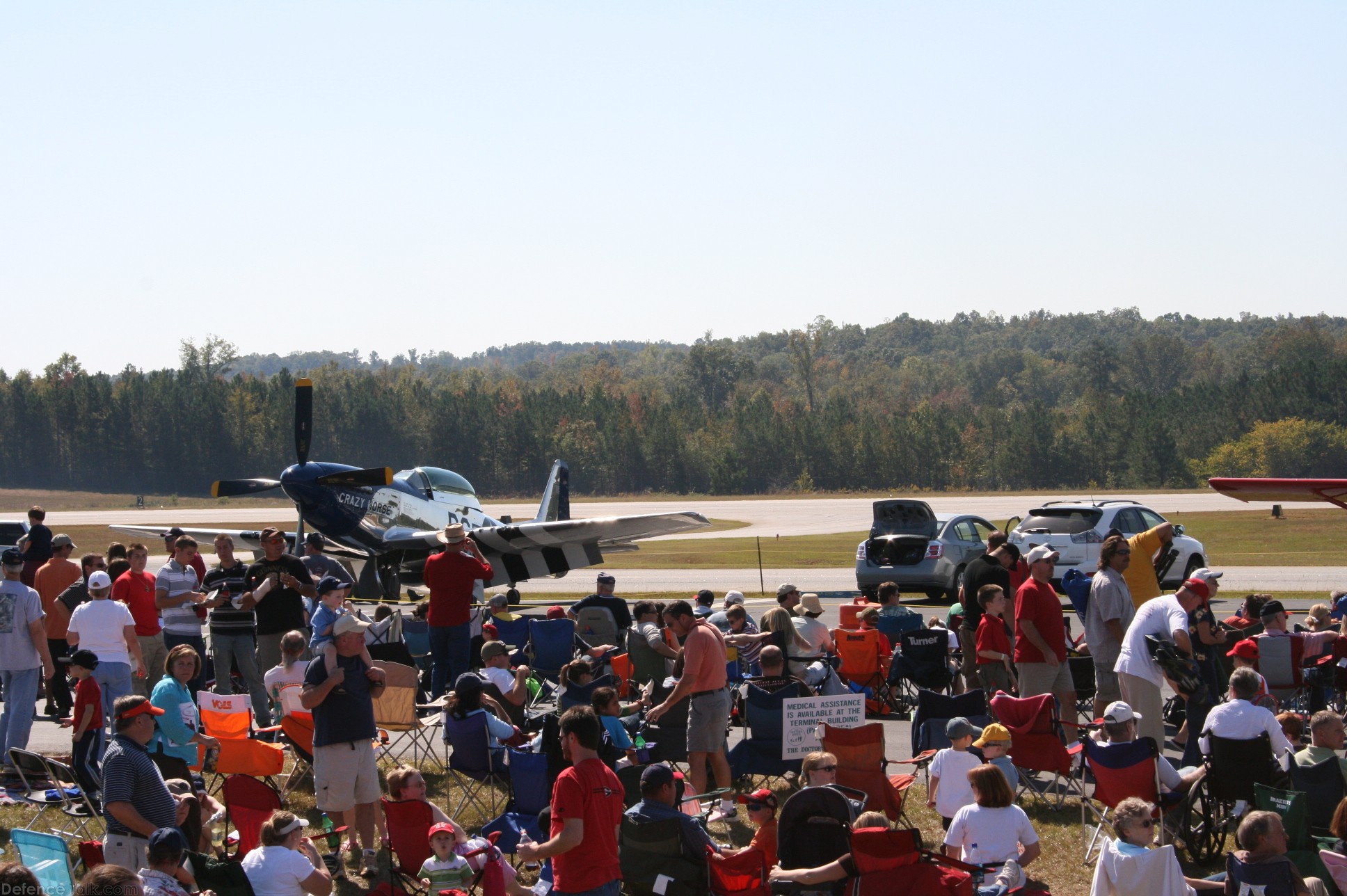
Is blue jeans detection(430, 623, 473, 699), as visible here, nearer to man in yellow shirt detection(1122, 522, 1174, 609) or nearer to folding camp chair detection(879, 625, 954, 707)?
folding camp chair detection(879, 625, 954, 707)

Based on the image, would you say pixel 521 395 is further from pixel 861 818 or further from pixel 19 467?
pixel 861 818

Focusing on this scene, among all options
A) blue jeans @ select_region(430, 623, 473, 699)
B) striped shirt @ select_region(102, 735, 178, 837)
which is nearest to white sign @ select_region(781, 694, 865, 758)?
striped shirt @ select_region(102, 735, 178, 837)

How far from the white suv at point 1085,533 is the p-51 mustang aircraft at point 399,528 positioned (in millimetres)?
5969

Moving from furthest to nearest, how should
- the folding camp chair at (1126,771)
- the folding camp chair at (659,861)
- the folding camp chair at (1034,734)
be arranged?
the folding camp chair at (1034,734)
the folding camp chair at (1126,771)
the folding camp chair at (659,861)

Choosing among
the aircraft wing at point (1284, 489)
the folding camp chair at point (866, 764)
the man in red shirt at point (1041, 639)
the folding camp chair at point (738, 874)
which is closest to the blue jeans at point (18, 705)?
the folding camp chair at point (738, 874)

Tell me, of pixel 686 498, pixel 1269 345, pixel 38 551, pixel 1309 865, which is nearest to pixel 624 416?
pixel 686 498

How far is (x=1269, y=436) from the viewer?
73125 millimetres

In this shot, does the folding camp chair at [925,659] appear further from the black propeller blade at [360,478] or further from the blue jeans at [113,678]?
the black propeller blade at [360,478]

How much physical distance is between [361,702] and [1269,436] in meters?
76.8

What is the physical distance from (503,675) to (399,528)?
12.4m

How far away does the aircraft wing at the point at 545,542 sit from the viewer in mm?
19172

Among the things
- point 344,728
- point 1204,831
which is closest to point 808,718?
point 1204,831

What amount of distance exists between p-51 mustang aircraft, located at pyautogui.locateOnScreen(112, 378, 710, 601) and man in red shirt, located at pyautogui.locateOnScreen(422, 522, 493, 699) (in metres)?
8.76

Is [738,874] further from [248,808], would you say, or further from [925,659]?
[925,659]
